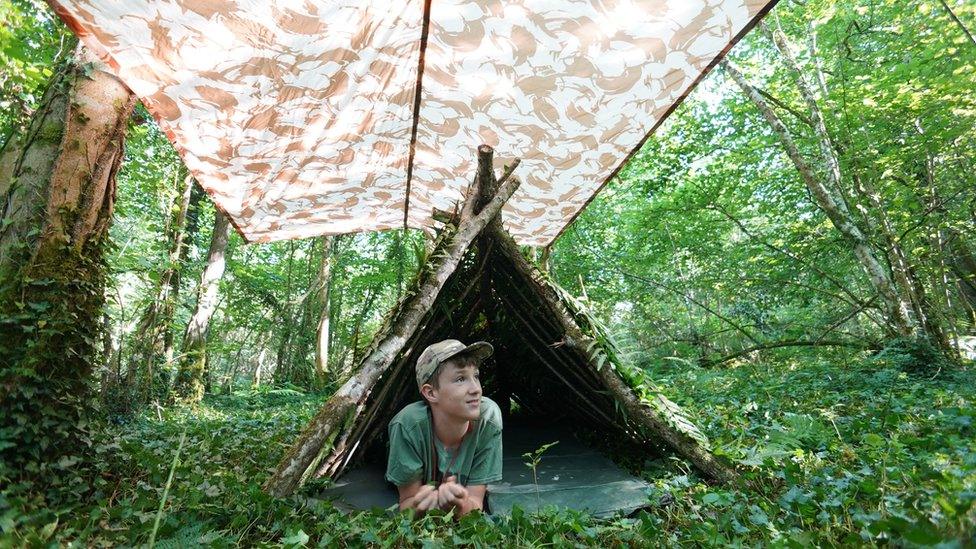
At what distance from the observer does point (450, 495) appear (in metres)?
2.43

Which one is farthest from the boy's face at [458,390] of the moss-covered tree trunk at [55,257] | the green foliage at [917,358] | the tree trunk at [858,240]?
the tree trunk at [858,240]

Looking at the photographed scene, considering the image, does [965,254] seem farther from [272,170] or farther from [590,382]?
[272,170]

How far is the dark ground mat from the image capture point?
105 inches

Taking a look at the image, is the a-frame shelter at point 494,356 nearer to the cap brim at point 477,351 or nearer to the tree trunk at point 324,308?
the cap brim at point 477,351

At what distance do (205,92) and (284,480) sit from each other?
247 cm

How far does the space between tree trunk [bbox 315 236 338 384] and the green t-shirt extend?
819 cm

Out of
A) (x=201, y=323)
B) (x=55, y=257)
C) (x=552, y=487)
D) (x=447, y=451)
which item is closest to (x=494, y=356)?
(x=552, y=487)

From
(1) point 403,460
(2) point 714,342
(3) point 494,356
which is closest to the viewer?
Answer: (1) point 403,460

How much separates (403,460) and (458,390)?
1.63 feet

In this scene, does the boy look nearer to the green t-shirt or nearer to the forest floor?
the green t-shirt

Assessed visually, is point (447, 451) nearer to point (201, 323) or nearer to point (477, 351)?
point (477, 351)

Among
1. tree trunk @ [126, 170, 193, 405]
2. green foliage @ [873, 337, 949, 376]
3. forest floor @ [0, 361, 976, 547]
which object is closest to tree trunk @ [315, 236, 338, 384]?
tree trunk @ [126, 170, 193, 405]

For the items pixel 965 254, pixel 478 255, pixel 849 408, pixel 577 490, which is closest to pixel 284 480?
pixel 577 490

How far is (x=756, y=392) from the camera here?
520cm
